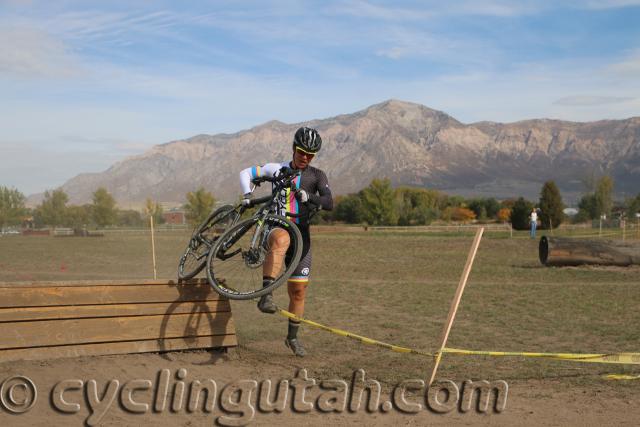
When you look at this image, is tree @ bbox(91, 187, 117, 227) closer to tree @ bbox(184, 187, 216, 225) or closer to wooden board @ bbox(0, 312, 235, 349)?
tree @ bbox(184, 187, 216, 225)

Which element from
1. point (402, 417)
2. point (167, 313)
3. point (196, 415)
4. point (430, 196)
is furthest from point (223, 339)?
point (430, 196)

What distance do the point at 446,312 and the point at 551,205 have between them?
65286 millimetres

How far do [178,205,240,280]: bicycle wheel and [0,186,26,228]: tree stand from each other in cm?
8345

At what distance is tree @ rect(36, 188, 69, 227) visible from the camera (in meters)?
119

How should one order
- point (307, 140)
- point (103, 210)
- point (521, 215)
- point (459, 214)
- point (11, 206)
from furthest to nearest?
point (459, 214)
point (103, 210)
point (11, 206)
point (521, 215)
point (307, 140)

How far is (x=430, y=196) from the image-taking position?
16812 cm

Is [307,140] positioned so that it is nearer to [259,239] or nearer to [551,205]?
[259,239]

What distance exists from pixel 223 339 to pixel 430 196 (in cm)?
16141

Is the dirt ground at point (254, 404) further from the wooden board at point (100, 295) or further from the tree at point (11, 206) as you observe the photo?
the tree at point (11, 206)

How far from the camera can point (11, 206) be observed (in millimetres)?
98312

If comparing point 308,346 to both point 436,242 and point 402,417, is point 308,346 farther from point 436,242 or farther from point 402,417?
point 436,242

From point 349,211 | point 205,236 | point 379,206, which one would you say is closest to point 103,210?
point 349,211

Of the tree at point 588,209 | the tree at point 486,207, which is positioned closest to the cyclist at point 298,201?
the tree at point 588,209

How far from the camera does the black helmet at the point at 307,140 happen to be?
8.95 metres
